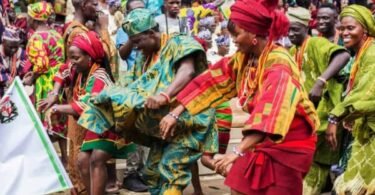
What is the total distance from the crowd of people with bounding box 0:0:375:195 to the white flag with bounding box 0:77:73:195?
23.6 inches

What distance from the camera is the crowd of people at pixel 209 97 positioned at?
15.6 ft

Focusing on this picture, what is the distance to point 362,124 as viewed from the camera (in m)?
6.05

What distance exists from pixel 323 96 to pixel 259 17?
2.75m

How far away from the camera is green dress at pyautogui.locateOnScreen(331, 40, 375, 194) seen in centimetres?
564

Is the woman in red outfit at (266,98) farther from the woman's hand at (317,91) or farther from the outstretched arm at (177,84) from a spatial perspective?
the woman's hand at (317,91)

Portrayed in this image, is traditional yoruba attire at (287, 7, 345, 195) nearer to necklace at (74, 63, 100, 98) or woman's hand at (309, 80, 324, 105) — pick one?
woman's hand at (309, 80, 324, 105)

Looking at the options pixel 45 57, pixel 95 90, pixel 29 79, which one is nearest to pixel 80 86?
pixel 95 90

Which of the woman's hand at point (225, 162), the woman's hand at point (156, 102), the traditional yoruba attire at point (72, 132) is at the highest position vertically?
the woman's hand at point (225, 162)

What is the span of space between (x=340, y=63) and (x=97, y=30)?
2932 millimetres

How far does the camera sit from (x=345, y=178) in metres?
6.22

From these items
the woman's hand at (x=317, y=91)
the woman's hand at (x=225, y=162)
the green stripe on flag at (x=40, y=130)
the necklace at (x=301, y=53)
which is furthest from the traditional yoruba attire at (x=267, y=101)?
the necklace at (x=301, y=53)

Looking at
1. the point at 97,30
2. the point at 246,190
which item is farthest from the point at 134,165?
the point at 246,190

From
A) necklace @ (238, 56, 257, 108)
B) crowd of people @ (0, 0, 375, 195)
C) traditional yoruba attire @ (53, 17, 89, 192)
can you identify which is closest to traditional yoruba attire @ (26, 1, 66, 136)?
crowd of people @ (0, 0, 375, 195)

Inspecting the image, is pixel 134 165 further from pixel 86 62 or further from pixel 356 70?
pixel 356 70
